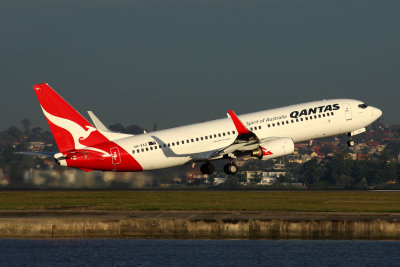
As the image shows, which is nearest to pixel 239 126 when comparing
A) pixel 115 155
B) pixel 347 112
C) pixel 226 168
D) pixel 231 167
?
pixel 231 167

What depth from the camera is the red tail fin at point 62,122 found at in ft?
244

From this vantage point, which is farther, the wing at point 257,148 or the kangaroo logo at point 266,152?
the kangaroo logo at point 266,152

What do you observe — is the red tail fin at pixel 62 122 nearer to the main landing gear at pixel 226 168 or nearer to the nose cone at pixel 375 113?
the main landing gear at pixel 226 168

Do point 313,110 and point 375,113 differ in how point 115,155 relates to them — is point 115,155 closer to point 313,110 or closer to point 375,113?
point 313,110

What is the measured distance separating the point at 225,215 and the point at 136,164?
18857mm

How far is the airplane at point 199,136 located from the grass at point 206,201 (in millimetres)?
3257

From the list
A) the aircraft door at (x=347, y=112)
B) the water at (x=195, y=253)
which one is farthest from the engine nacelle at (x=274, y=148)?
the water at (x=195, y=253)

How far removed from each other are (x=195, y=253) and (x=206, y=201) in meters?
17.2

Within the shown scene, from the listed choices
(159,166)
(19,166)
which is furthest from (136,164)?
(19,166)

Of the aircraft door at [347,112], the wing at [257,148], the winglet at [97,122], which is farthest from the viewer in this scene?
the aircraft door at [347,112]

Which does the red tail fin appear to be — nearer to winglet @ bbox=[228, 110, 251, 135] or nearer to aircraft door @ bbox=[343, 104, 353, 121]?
winglet @ bbox=[228, 110, 251, 135]

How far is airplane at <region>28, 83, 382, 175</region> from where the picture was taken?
74.8 meters

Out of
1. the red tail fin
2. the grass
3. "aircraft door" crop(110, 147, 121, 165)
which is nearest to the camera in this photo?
the grass

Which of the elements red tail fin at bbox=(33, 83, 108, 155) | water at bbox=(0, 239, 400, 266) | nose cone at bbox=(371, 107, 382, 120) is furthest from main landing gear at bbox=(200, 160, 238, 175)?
water at bbox=(0, 239, 400, 266)
